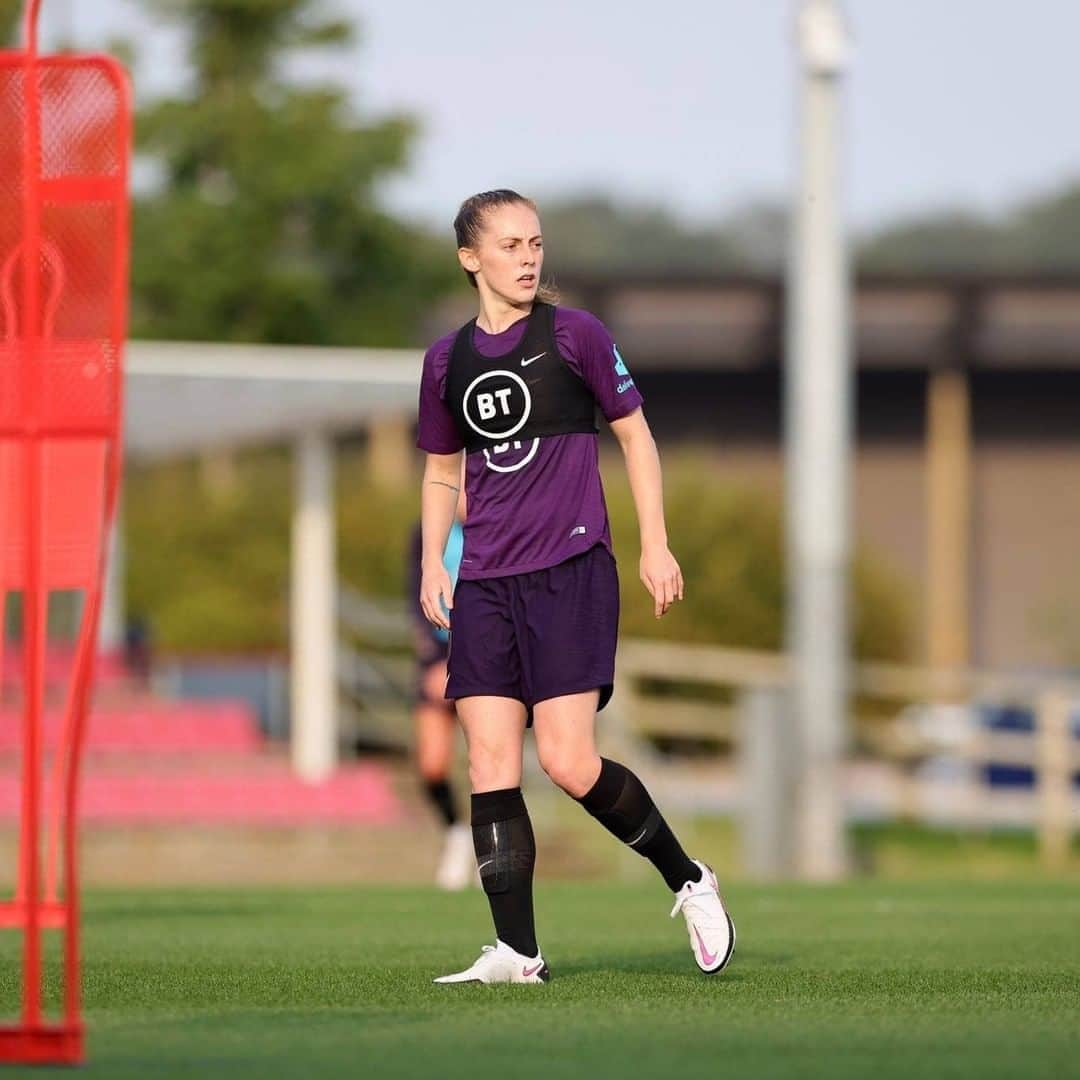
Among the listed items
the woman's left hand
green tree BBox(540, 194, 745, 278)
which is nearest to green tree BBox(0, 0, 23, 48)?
the woman's left hand

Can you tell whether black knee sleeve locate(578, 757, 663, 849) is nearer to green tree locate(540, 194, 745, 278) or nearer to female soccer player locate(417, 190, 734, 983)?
female soccer player locate(417, 190, 734, 983)

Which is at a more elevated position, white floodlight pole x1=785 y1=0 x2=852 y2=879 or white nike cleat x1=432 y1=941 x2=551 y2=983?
white floodlight pole x1=785 y1=0 x2=852 y2=879

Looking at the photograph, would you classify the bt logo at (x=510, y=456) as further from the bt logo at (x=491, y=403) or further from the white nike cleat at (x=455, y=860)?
the white nike cleat at (x=455, y=860)

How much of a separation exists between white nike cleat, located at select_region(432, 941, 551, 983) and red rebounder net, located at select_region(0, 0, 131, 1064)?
166 centimetres

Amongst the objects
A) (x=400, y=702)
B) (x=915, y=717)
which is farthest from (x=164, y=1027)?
(x=915, y=717)

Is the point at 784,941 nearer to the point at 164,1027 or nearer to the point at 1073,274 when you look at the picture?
the point at 164,1027

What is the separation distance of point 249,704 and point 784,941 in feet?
58.8

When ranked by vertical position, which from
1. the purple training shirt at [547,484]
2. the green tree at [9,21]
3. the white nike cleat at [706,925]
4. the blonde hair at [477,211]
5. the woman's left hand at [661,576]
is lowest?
the white nike cleat at [706,925]

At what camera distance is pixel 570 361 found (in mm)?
6578

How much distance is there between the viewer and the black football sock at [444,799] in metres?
13.5

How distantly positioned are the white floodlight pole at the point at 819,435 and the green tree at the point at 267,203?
12.2 meters

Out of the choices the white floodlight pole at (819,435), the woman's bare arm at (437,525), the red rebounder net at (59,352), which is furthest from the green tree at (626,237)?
the red rebounder net at (59,352)

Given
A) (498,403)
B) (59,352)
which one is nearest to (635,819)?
(498,403)

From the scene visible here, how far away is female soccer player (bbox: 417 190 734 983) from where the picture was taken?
656cm
